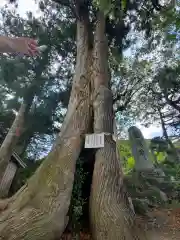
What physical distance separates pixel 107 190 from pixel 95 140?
981mm

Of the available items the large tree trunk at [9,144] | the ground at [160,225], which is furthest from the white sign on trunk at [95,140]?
the large tree trunk at [9,144]

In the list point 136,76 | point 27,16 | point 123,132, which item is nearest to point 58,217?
point 27,16

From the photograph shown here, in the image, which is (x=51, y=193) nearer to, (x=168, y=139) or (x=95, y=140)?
(x=95, y=140)

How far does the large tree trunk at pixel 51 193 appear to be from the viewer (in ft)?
8.82

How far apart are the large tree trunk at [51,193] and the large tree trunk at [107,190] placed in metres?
0.38

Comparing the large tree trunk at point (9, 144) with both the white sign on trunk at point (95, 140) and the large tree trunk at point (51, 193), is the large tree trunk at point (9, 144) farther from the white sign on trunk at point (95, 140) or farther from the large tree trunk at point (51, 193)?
the white sign on trunk at point (95, 140)

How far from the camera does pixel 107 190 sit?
3.47m

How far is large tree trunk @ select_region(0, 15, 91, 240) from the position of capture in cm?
269

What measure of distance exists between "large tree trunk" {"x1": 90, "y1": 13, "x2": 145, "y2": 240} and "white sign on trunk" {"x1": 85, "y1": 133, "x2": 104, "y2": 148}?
90 millimetres

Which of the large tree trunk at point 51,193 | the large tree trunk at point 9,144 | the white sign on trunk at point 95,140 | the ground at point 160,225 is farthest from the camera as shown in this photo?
the large tree trunk at point 9,144

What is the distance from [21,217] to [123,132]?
13310 millimetres

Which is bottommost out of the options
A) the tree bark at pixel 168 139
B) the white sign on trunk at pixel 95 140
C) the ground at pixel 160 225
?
the ground at pixel 160 225

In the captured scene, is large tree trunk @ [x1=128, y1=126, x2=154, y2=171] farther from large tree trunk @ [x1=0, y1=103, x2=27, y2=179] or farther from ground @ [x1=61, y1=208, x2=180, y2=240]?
large tree trunk @ [x1=0, y1=103, x2=27, y2=179]

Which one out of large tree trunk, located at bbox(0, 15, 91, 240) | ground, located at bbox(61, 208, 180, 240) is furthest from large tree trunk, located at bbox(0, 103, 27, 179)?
ground, located at bbox(61, 208, 180, 240)
